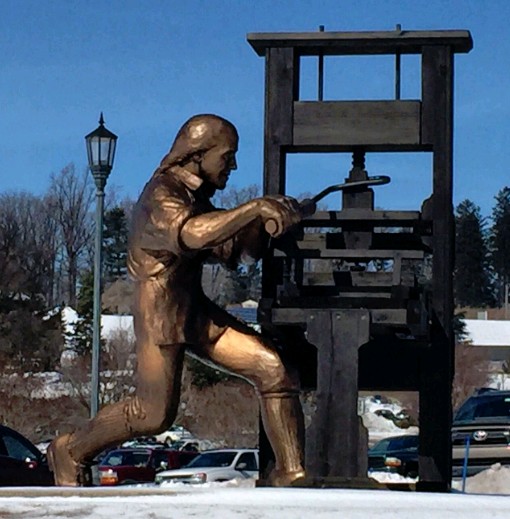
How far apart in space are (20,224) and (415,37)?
210ft

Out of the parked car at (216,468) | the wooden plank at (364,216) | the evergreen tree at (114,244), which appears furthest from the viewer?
the evergreen tree at (114,244)

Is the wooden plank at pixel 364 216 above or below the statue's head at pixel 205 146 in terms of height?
below

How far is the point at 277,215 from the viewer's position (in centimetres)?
728

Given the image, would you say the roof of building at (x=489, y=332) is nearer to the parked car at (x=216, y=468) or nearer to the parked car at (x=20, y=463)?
the parked car at (x=216, y=468)

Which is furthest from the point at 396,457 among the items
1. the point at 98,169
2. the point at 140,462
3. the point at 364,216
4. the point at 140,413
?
the point at 140,413

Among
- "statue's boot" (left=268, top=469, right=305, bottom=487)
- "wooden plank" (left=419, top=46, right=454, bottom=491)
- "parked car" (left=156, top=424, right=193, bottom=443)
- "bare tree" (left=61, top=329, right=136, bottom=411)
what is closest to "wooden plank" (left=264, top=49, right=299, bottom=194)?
"wooden plank" (left=419, top=46, right=454, bottom=491)

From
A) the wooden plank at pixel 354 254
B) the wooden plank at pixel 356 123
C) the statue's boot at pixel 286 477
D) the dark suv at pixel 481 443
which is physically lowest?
the dark suv at pixel 481 443

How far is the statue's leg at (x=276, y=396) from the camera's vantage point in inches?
299

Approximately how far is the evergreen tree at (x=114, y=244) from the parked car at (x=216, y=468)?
4236cm

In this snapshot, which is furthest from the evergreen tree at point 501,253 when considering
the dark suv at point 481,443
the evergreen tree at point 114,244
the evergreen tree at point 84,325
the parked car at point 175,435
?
the dark suv at point 481,443

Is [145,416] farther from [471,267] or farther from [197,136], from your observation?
[471,267]

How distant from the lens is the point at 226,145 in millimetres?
7809

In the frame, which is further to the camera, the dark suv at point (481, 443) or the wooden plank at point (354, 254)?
the dark suv at point (481, 443)

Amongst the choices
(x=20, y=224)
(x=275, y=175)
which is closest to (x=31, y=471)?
(x=275, y=175)
